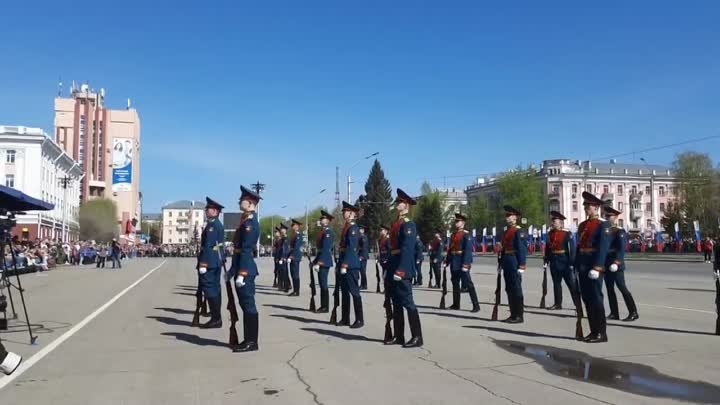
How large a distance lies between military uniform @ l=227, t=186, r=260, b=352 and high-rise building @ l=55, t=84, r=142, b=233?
4381 inches

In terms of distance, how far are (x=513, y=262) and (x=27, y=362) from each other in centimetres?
803

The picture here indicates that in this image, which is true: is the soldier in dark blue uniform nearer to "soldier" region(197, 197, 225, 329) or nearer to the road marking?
"soldier" region(197, 197, 225, 329)

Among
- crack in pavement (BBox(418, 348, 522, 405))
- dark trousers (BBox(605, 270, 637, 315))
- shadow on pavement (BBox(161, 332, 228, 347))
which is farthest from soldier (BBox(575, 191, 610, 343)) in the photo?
shadow on pavement (BBox(161, 332, 228, 347))

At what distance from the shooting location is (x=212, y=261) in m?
11.1

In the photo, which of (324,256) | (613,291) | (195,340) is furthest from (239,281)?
(613,291)

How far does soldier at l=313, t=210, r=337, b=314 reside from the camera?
13094mm

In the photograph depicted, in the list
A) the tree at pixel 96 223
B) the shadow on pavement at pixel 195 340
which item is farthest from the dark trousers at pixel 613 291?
the tree at pixel 96 223

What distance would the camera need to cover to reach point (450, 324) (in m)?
11.3

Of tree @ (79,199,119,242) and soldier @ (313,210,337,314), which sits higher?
tree @ (79,199,119,242)

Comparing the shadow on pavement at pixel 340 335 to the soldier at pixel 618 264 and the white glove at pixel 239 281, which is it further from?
the soldier at pixel 618 264

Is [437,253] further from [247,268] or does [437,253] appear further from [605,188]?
[605,188]

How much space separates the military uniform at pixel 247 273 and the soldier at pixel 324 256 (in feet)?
13.5

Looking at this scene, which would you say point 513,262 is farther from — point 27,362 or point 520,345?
point 27,362

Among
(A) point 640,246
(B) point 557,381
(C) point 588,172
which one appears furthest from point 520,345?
(C) point 588,172
